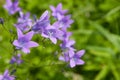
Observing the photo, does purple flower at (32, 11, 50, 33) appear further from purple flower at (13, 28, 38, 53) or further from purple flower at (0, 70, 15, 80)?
purple flower at (0, 70, 15, 80)

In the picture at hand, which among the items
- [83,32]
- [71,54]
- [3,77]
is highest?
[83,32]

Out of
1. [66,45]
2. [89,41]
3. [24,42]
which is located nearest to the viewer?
[24,42]

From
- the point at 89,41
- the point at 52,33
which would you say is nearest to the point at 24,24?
the point at 52,33

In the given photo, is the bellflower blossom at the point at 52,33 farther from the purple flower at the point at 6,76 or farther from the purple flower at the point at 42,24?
the purple flower at the point at 6,76

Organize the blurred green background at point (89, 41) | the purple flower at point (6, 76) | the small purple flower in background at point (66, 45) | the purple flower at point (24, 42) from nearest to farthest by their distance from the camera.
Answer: the purple flower at point (24, 42) → the purple flower at point (6, 76) → the small purple flower in background at point (66, 45) → the blurred green background at point (89, 41)

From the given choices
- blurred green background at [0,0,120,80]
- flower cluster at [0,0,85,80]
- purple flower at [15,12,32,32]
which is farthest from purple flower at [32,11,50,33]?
blurred green background at [0,0,120,80]

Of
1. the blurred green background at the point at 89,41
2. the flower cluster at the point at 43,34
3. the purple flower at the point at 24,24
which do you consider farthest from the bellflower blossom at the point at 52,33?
the blurred green background at the point at 89,41

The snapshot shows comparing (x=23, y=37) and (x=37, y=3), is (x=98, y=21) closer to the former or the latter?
(x=37, y=3)

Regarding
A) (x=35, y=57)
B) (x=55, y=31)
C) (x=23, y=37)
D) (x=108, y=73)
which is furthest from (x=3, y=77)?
(x=108, y=73)

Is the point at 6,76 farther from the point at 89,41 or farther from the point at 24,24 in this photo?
the point at 89,41
